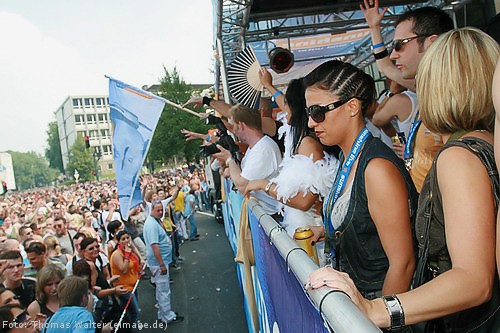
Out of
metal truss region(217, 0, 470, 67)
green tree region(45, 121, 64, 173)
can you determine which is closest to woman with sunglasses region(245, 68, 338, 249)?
metal truss region(217, 0, 470, 67)

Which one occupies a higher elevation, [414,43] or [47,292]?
[414,43]

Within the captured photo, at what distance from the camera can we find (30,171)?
150m

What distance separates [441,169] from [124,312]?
17.4 feet

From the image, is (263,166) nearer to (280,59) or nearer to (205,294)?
(280,59)

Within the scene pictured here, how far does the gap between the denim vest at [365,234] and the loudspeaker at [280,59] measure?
3.89 m

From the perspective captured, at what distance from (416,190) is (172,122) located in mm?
38485

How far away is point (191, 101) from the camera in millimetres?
5105

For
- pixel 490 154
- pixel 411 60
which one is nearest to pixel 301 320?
pixel 490 154

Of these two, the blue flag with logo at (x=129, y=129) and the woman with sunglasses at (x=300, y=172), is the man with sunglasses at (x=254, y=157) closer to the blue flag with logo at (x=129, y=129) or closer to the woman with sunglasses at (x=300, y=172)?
the woman with sunglasses at (x=300, y=172)

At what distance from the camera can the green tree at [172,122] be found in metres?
38.8

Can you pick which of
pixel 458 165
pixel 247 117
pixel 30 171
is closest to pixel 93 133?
pixel 30 171

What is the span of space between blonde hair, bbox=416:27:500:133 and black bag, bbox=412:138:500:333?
0.11 meters

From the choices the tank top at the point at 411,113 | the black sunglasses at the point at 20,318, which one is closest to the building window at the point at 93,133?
the black sunglasses at the point at 20,318

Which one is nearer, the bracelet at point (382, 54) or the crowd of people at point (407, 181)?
the crowd of people at point (407, 181)
